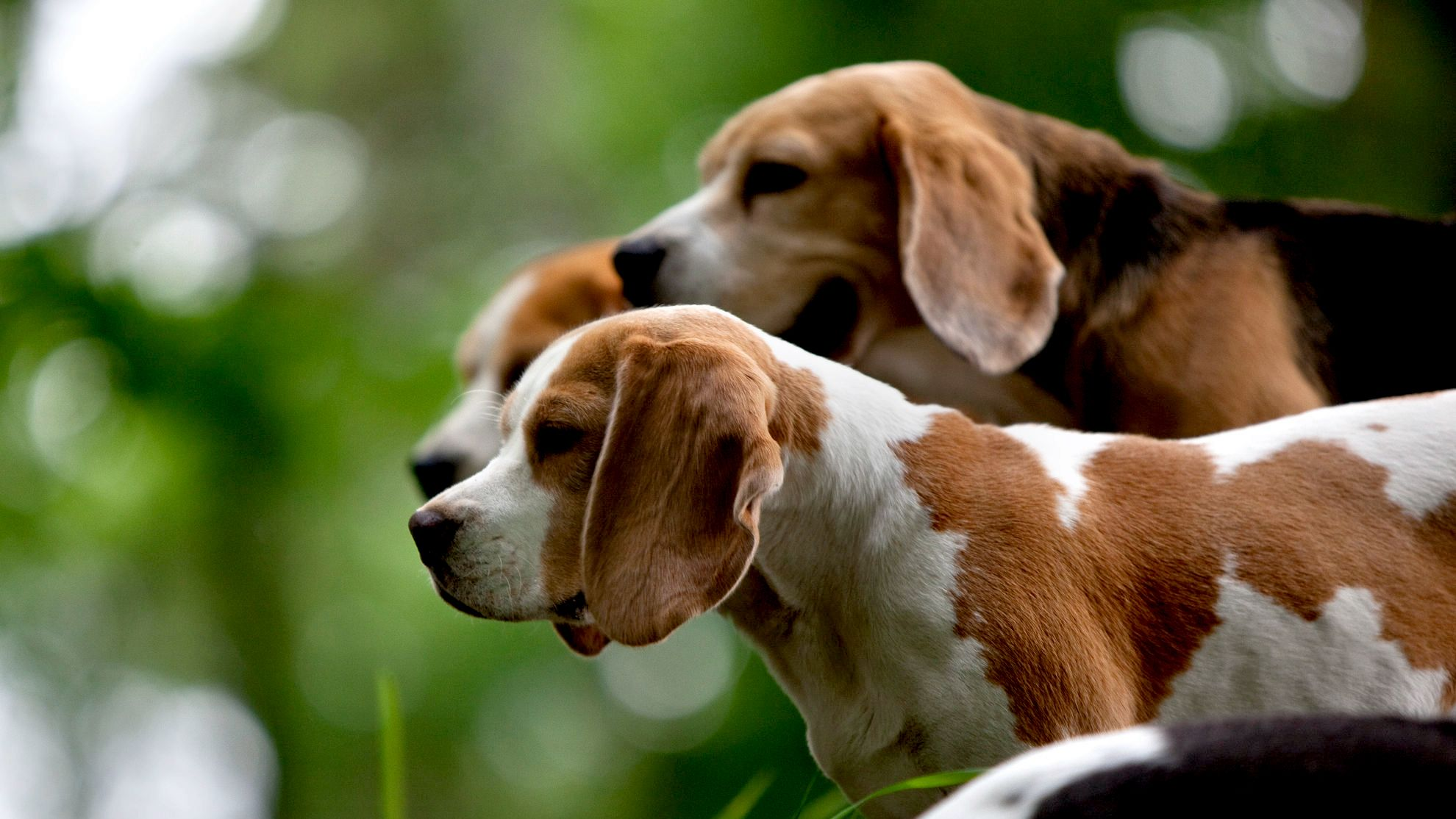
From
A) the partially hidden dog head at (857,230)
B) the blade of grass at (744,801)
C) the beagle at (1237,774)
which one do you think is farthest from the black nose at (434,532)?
the partially hidden dog head at (857,230)

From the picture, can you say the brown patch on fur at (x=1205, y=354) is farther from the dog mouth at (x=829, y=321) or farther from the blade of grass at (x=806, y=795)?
the blade of grass at (x=806, y=795)

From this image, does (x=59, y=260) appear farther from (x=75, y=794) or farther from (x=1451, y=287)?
(x=1451, y=287)

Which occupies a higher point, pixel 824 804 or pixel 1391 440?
pixel 1391 440

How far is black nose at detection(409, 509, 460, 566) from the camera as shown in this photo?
1.42 meters

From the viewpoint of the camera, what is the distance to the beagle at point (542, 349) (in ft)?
7.36

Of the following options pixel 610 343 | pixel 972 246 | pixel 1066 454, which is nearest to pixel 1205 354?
pixel 972 246

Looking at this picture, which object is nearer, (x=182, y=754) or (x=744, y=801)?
(x=744, y=801)

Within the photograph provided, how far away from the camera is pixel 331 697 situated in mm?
9094

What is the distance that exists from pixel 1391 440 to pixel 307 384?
822 centimetres

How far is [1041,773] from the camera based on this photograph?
2.91 ft

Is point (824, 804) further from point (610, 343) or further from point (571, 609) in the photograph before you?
point (610, 343)

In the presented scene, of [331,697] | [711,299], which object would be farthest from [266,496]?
[711,299]

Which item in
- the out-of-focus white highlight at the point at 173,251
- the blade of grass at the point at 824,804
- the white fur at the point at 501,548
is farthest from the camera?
the out-of-focus white highlight at the point at 173,251

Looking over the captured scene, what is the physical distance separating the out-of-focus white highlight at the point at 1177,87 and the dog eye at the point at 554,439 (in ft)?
16.6
